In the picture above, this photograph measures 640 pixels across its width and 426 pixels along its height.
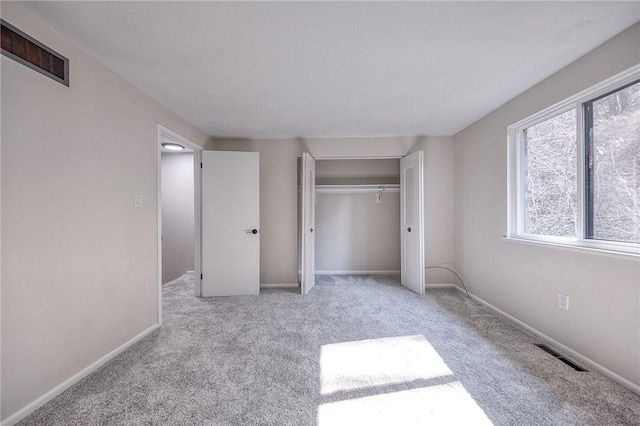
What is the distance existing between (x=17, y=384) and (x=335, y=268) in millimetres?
3712

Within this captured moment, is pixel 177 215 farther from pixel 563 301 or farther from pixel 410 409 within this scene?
pixel 563 301

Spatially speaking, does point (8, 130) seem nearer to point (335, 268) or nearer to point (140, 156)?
point (140, 156)

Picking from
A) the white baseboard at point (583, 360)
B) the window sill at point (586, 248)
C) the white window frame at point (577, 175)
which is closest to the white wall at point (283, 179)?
the white window frame at point (577, 175)

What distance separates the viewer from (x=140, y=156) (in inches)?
87.0

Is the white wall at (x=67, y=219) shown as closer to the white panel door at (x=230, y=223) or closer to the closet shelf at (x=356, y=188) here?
the white panel door at (x=230, y=223)

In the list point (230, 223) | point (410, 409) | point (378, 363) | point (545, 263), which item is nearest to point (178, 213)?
point (230, 223)

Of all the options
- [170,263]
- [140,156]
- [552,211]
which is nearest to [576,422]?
[552,211]

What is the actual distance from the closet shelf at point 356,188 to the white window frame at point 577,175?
→ 1.83 m

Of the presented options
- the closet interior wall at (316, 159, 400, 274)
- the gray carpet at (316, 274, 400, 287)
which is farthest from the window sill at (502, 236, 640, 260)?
the closet interior wall at (316, 159, 400, 274)

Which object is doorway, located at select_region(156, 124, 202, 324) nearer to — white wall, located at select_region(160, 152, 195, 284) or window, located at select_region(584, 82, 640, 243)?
white wall, located at select_region(160, 152, 195, 284)

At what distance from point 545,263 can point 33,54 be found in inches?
155

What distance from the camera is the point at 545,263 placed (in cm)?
209

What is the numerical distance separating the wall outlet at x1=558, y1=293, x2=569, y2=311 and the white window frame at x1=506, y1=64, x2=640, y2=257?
0.40 metres

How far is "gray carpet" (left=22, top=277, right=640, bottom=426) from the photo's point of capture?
135cm
